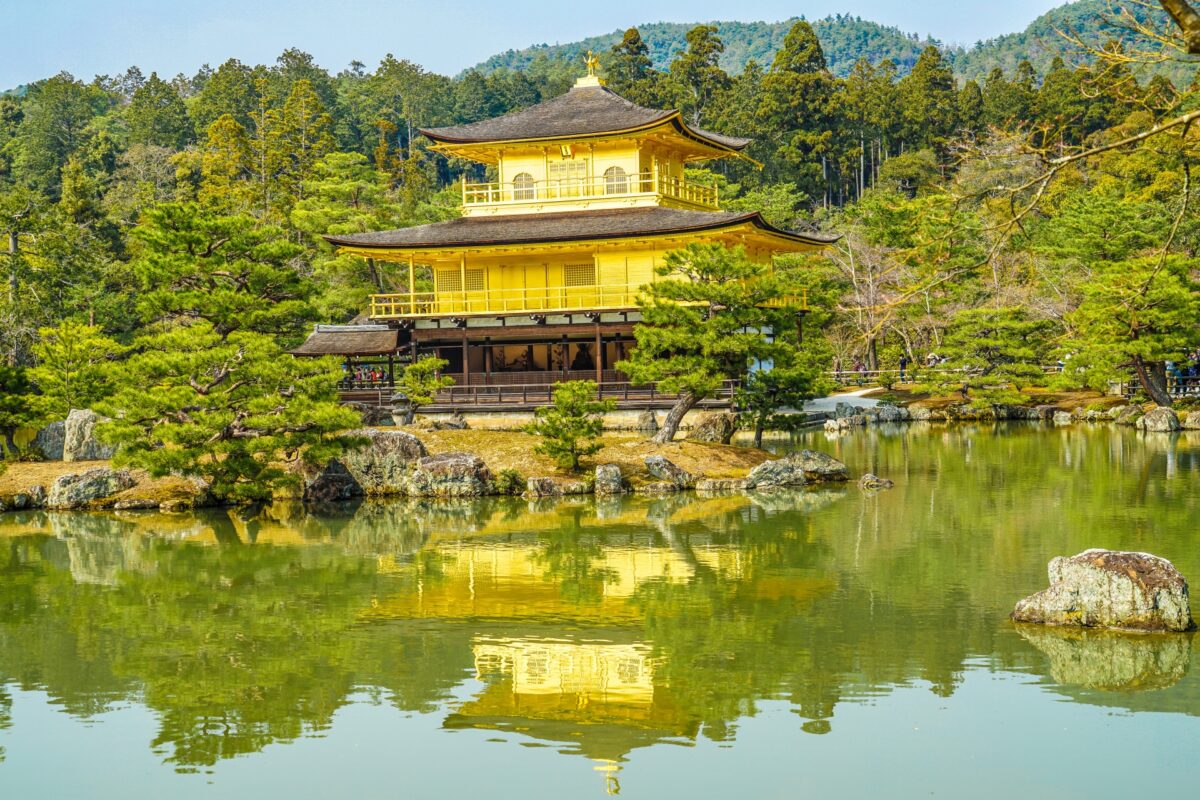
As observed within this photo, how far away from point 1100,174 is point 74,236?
4072cm

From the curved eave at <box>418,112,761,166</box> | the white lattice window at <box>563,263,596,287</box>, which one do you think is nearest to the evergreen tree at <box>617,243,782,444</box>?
the white lattice window at <box>563,263,596,287</box>

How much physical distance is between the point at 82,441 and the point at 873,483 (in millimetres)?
15740

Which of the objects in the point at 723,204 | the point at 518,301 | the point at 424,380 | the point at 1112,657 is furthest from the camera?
the point at 723,204

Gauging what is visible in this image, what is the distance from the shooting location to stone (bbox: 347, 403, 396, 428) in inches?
1160

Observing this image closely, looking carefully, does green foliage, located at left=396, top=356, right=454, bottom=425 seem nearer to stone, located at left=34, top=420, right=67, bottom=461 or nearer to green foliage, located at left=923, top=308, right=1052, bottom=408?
stone, located at left=34, top=420, right=67, bottom=461

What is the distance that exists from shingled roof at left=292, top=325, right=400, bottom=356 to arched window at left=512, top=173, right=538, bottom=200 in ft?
17.3

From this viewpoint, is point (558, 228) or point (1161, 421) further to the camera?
point (558, 228)

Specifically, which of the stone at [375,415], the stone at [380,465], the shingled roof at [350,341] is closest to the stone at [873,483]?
the stone at [380,465]

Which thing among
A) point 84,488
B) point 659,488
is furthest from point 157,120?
point 659,488

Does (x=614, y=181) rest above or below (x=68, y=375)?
above

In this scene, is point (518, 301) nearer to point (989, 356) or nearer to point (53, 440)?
point (53, 440)

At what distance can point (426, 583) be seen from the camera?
1446cm

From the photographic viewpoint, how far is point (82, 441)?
82.7 ft

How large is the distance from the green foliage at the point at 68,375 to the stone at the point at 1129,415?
84.3ft
